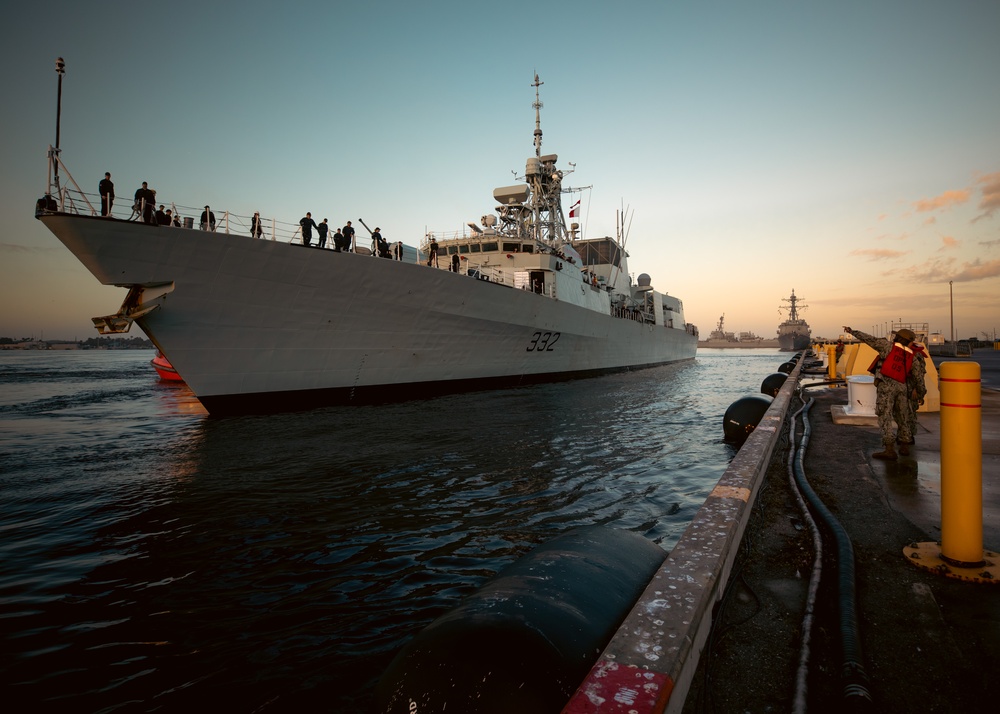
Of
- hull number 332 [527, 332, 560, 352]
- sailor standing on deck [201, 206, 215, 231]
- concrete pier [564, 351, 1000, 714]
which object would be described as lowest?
concrete pier [564, 351, 1000, 714]

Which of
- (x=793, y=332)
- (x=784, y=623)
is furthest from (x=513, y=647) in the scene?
(x=793, y=332)

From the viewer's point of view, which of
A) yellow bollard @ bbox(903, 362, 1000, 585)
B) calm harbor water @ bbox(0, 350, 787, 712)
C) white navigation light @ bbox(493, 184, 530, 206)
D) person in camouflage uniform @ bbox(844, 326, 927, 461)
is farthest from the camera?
white navigation light @ bbox(493, 184, 530, 206)

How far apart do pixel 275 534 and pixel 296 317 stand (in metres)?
7.99

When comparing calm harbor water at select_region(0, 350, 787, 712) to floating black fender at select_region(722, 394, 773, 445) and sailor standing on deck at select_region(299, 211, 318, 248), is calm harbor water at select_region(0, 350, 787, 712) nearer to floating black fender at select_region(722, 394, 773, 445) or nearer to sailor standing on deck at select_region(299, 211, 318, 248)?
floating black fender at select_region(722, 394, 773, 445)

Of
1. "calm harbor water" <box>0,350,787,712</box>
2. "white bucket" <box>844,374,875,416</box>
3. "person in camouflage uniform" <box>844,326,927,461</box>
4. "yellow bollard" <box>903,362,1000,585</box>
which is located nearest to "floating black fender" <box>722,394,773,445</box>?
"calm harbor water" <box>0,350,787,712</box>

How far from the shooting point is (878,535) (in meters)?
2.89

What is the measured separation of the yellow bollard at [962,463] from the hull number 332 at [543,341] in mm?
15889

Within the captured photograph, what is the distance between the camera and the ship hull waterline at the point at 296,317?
977 cm

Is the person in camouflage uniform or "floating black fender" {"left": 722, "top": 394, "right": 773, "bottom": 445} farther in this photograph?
"floating black fender" {"left": 722, "top": 394, "right": 773, "bottom": 445}

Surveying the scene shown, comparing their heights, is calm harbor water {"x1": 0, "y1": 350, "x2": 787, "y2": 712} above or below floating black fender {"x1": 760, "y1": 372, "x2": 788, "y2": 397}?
below

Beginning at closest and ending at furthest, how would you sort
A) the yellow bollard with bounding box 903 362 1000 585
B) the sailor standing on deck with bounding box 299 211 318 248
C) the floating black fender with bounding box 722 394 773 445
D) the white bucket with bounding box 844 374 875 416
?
the yellow bollard with bounding box 903 362 1000 585 < the white bucket with bounding box 844 374 875 416 < the floating black fender with bounding box 722 394 773 445 < the sailor standing on deck with bounding box 299 211 318 248

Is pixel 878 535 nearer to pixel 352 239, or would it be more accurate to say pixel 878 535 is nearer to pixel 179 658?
pixel 179 658

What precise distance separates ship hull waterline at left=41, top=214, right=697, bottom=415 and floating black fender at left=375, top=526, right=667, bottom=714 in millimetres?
10629

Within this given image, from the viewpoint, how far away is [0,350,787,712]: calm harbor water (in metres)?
2.62
